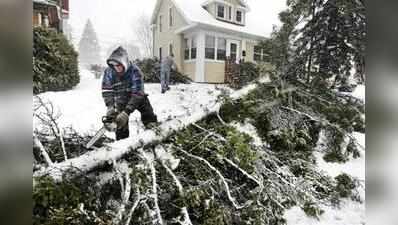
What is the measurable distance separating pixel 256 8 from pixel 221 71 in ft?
1.30

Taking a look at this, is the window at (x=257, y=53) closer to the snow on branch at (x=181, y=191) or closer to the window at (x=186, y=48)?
the window at (x=186, y=48)

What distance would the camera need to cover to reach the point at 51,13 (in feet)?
4.87

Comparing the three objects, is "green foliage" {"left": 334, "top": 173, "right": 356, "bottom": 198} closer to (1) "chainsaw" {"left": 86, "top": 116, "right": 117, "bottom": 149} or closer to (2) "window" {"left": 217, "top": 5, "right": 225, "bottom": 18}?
(2) "window" {"left": 217, "top": 5, "right": 225, "bottom": 18}

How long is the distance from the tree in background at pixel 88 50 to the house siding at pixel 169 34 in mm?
294

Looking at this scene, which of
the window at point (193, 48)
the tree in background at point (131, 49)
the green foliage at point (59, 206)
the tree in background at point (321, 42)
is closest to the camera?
the green foliage at point (59, 206)

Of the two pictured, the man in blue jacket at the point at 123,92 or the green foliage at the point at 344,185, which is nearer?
the man in blue jacket at the point at 123,92

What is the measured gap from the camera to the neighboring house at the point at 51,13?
4.78ft

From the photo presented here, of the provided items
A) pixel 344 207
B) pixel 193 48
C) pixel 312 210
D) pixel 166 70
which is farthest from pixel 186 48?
pixel 344 207

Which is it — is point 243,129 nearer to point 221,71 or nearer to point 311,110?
point 221,71

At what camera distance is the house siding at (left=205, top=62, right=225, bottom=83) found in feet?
5.64

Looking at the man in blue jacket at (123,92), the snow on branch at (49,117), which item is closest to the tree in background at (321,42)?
the man in blue jacket at (123,92)

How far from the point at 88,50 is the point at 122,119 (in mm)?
371

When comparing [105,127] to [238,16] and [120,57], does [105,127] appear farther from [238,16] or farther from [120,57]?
[238,16]

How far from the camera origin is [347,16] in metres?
1.79
